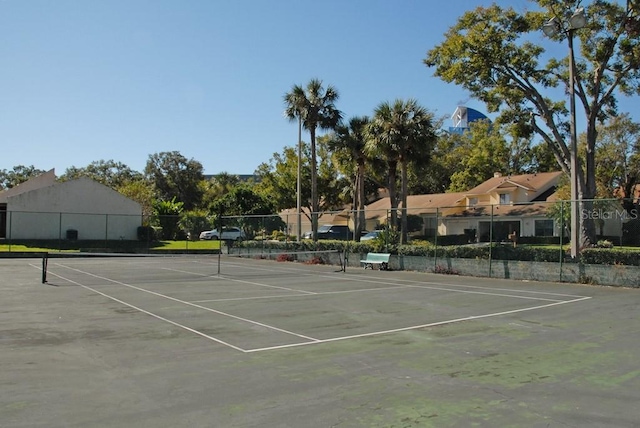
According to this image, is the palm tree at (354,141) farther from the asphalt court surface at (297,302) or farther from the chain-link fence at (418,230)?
the asphalt court surface at (297,302)

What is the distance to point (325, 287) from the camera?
60.9 feet

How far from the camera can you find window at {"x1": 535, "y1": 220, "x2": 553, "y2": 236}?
816 inches

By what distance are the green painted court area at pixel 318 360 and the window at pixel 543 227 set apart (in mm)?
5183

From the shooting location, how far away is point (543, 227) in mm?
A: 21078

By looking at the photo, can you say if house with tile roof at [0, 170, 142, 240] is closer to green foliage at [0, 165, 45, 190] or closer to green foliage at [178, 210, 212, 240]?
green foliage at [178, 210, 212, 240]

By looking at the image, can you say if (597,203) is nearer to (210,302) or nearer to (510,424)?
(210,302)

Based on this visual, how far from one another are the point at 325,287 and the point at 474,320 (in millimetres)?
7753

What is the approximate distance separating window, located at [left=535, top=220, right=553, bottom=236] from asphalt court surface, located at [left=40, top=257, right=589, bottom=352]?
3740 mm

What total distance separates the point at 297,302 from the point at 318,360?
6.68m

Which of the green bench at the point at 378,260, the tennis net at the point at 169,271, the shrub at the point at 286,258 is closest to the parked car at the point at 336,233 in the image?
the tennis net at the point at 169,271

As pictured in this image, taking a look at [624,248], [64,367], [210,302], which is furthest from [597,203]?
[64,367]

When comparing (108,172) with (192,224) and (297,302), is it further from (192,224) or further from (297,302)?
(297,302)

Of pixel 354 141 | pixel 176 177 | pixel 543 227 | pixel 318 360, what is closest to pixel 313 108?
pixel 354 141

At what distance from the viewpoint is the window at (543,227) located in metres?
20.7
